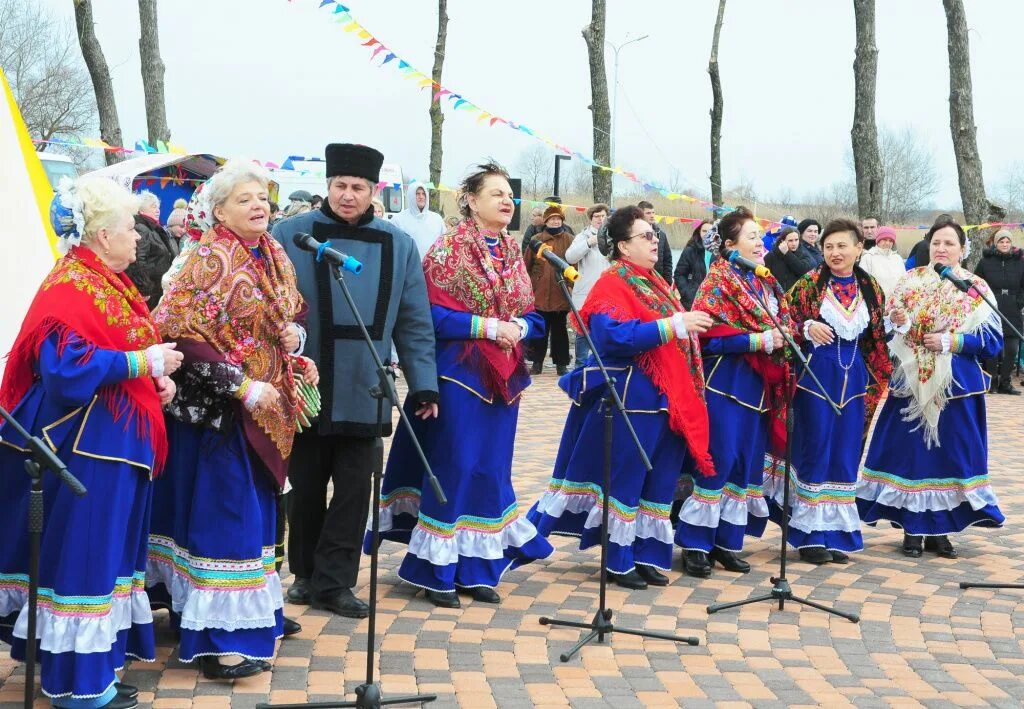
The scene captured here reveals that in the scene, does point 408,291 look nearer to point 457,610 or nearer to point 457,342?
point 457,342

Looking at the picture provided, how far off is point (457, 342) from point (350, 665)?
1.63 m

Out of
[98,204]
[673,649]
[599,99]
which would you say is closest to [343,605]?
[673,649]

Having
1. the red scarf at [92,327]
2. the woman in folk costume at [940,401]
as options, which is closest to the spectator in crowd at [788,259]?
the woman in folk costume at [940,401]

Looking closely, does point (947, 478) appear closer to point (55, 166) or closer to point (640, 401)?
point (640, 401)

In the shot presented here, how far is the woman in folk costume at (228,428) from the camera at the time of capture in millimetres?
4500

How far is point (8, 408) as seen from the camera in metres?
4.24

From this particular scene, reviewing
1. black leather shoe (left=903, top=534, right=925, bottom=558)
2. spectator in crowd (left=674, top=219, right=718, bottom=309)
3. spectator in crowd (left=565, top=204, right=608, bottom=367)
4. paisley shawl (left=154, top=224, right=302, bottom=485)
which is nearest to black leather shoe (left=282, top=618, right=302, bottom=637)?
paisley shawl (left=154, top=224, right=302, bottom=485)

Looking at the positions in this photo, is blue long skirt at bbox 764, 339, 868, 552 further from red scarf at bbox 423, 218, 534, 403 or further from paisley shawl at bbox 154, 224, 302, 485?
paisley shawl at bbox 154, 224, 302, 485

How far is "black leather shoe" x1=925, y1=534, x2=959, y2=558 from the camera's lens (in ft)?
22.8

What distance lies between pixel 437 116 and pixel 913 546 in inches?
655

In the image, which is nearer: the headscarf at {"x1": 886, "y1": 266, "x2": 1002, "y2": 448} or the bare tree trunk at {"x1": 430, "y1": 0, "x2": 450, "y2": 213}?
the headscarf at {"x1": 886, "y1": 266, "x2": 1002, "y2": 448}

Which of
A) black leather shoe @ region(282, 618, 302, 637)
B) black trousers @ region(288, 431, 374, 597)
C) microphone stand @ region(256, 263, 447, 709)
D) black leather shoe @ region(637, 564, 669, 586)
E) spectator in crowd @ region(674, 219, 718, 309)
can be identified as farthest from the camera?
spectator in crowd @ region(674, 219, 718, 309)

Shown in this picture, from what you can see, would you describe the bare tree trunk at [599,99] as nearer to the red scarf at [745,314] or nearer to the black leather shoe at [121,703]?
the red scarf at [745,314]

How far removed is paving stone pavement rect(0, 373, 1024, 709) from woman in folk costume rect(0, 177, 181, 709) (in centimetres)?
34
